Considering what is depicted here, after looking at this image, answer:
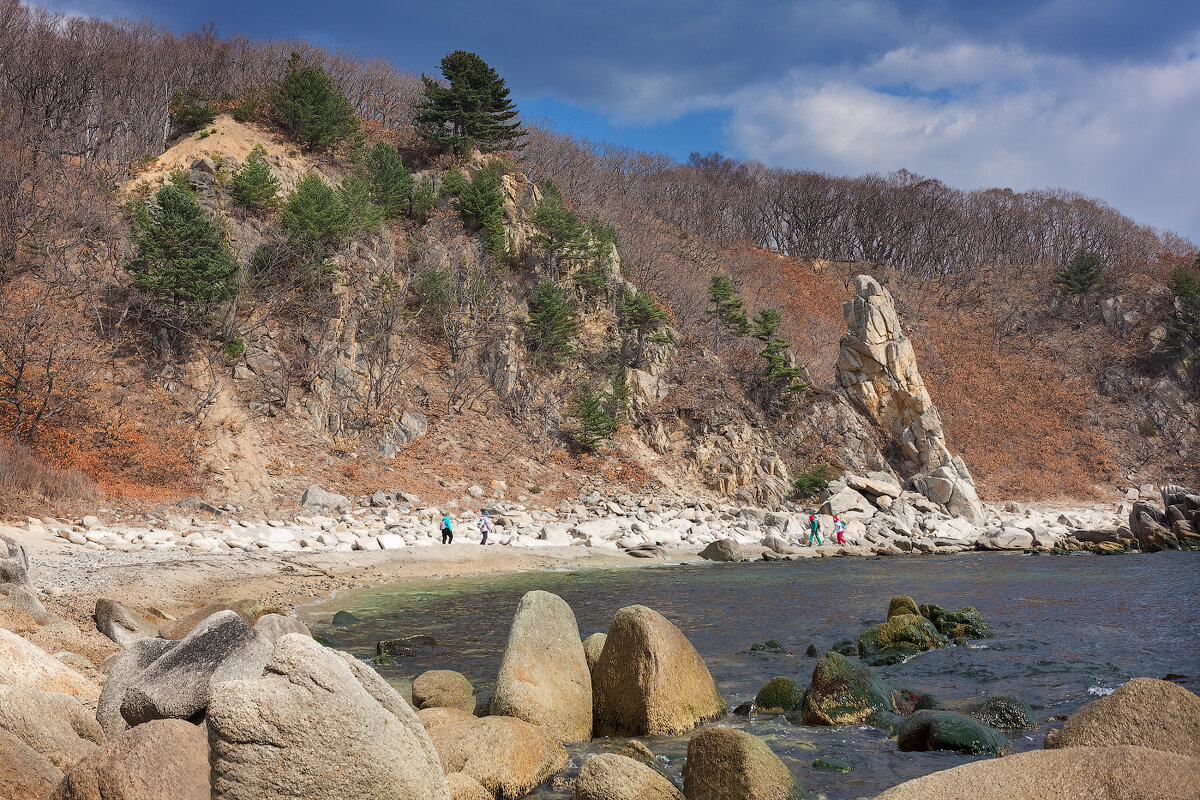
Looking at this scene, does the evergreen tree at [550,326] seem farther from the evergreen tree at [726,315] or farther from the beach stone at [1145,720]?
the beach stone at [1145,720]

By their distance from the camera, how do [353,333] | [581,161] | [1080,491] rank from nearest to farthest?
[353,333]
[1080,491]
[581,161]

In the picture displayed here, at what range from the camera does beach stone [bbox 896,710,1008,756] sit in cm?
642

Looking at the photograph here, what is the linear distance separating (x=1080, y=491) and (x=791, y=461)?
2222cm

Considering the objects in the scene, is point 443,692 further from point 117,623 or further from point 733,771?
point 117,623

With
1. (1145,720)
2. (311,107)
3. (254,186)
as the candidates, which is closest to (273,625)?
(1145,720)

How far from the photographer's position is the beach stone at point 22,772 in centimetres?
382

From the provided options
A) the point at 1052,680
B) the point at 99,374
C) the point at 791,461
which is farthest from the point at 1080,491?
the point at 99,374

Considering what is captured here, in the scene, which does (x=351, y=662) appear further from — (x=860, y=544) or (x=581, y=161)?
(x=581, y=161)

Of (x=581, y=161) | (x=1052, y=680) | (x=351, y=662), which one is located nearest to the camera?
(x=351, y=662)

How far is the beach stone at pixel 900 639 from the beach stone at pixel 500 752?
6260 millimetres

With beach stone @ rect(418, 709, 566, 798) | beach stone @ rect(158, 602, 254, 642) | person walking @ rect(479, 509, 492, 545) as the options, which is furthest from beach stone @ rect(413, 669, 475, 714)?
person walking @ rect(479, 509, 492, 545)

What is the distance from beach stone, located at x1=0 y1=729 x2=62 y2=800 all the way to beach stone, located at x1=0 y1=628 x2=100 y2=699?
4.72 feet

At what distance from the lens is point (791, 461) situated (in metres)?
37.9

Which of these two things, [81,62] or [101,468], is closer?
[101,468]
